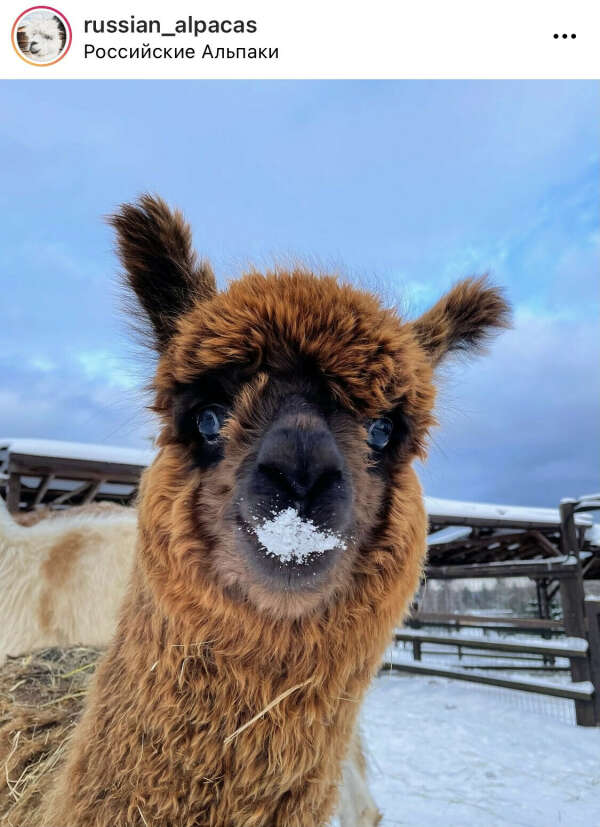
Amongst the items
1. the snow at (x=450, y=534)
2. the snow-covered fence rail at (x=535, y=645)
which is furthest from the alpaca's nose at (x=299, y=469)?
the snow at (x=450, y=534)

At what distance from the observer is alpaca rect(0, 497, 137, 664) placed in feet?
13.3

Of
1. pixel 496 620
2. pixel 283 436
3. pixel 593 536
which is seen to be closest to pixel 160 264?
pixel 283 436

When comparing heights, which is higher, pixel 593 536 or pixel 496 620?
pixel 593 536

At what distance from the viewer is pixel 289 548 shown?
152 cm

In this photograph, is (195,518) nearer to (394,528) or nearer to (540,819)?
(394,528)

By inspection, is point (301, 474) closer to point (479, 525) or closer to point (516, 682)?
point (516, 682)

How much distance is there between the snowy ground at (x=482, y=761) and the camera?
5.12m

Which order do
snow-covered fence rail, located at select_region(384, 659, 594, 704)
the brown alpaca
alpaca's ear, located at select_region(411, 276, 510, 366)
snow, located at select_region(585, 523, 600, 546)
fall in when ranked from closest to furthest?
the brown alpaca → alpaca's ear, located at select_region(411, 276, 510, 366) → snow-covered fence rail, located at select_region(384, 659, 594, 704) → snow, located at select_region(585, 523, 600, 546)

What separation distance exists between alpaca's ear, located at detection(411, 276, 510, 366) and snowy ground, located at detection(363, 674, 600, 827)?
4.65 m

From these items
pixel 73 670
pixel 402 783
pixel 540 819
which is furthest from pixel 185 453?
pixel 402 783

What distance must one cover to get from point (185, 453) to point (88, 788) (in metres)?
1.08

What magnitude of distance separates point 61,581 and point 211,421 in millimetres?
3158

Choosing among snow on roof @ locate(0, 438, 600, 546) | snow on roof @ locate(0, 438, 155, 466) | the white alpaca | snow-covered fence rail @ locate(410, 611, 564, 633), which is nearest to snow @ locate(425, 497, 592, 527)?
snow on roof @ locate(0, 438, 600, 546)
